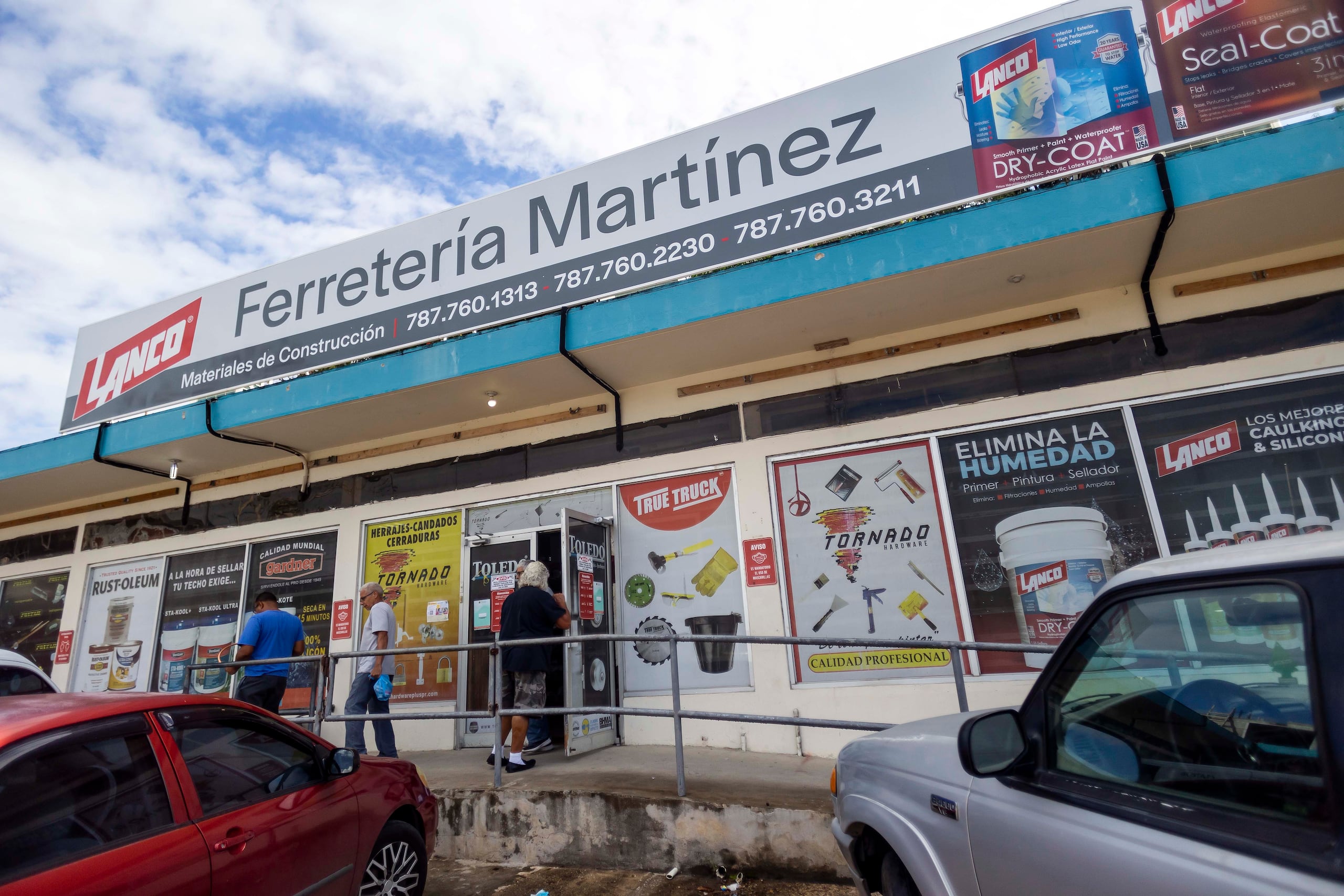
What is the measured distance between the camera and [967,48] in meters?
6.91

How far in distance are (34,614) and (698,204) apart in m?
11.9

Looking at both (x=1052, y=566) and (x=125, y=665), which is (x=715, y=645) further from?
(x=125, y=665)

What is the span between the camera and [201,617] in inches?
384

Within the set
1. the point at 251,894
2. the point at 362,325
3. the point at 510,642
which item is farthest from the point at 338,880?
the point at 362,325

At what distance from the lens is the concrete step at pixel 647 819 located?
4516 millimetres

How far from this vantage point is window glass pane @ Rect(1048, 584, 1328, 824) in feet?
4.57

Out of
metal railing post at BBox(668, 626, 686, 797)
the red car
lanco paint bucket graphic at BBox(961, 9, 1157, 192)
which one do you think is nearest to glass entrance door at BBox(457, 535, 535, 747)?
metal railing post at BBox(668, 626, 686, 797)

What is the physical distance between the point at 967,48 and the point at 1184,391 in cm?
376

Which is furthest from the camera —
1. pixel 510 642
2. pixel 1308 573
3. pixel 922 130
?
pixel 922 130

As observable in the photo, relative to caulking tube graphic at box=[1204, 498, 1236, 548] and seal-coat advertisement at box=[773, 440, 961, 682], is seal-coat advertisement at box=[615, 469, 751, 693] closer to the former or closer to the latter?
seal-coat advertisement at box=[773, 440, 961, 682]

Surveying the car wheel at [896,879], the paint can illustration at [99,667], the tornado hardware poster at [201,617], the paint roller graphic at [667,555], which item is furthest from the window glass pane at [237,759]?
the paint can illustration at [99,667]

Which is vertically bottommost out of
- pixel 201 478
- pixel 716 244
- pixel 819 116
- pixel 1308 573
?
pixel 1308 573

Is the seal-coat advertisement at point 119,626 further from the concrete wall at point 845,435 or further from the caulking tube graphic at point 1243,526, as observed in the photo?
the caulking tube graphic at point 1243,526

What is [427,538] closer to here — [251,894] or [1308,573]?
[251,894]
